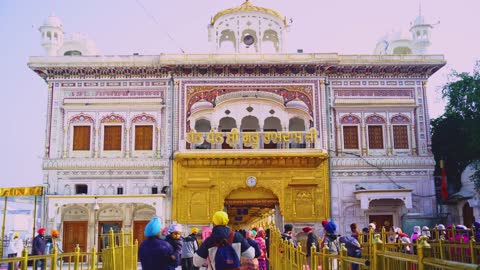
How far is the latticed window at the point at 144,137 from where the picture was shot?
22.2 m

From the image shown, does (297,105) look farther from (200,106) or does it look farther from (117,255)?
(117,255)

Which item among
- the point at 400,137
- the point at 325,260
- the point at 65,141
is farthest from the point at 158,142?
the point at 325,260

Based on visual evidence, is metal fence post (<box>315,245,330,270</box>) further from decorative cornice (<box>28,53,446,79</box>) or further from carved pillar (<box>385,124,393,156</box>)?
carved pillar (<box>385,124,393,156</box>)

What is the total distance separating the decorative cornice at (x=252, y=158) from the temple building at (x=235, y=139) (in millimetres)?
43

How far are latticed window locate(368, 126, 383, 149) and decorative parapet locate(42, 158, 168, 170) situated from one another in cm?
828

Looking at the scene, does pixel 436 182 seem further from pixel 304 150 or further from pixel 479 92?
pixel 304 150

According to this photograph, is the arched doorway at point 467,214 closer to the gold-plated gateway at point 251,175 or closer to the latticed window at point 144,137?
the gold-plated gateway at point 251,175

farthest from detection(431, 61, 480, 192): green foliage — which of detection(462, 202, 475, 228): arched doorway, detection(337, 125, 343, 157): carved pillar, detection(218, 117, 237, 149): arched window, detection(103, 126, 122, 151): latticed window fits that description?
detection(103, 126, 122, 151): latticed window

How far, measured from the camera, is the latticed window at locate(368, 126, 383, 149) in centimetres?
2252

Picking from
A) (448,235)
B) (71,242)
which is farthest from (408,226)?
(71,242)

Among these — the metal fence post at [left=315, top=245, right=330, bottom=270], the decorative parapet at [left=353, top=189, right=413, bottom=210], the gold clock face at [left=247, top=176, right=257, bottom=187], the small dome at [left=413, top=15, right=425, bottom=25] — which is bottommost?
the metal fence post at [left=315, top=245, right=330, bottom=270]

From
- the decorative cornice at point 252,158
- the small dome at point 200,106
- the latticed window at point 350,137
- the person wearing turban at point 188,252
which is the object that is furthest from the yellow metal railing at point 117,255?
the latticed window at point 350,137

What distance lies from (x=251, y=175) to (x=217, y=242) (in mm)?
15434

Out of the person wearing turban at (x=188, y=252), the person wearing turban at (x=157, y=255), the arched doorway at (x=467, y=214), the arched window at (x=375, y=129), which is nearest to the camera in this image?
the person wearing turban at (x=157, y=255)
